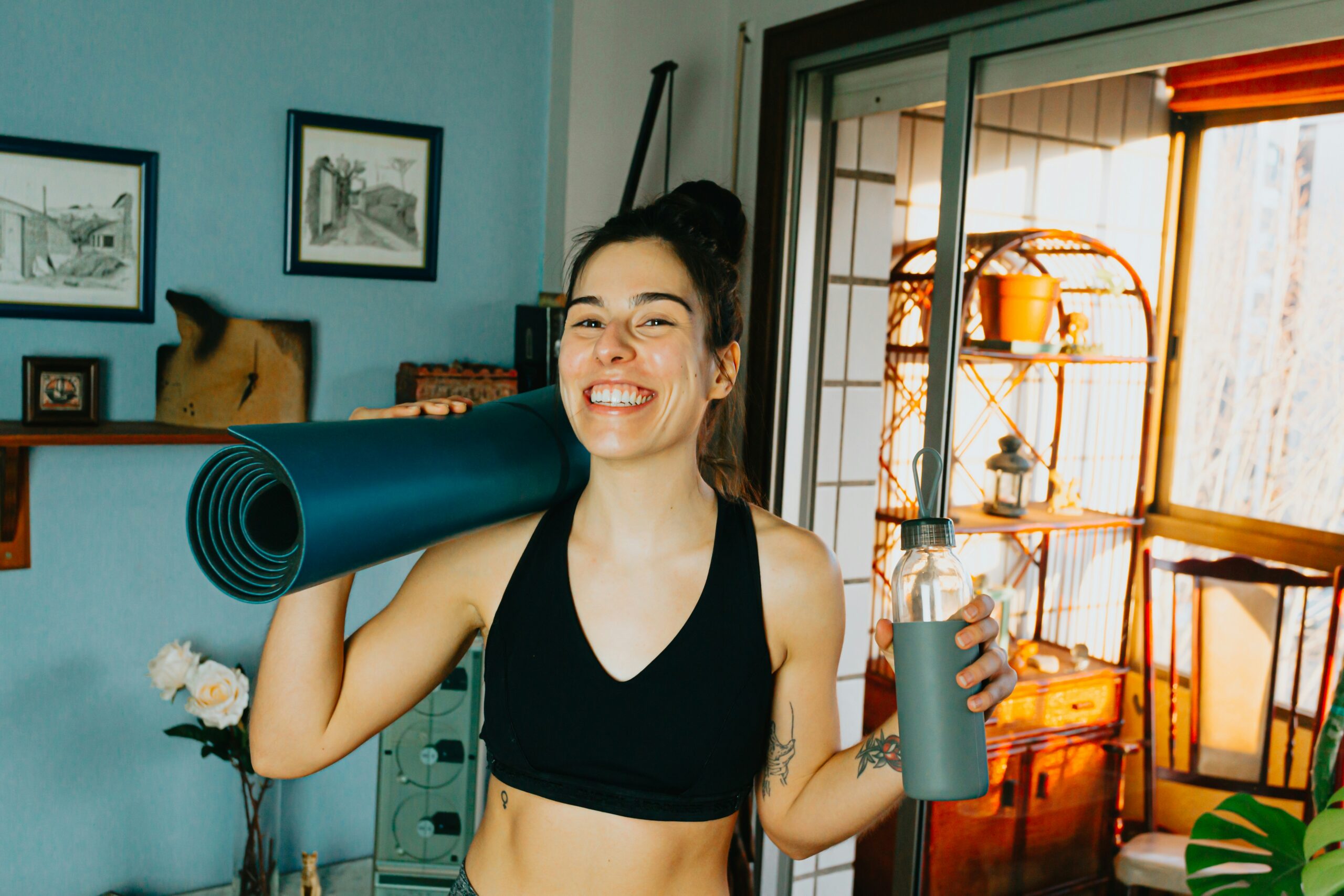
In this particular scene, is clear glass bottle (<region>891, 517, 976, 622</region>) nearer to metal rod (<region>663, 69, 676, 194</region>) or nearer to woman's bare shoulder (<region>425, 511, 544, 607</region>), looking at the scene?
woman's bare shoulder (<region>425, 511, 544, 607</region>)

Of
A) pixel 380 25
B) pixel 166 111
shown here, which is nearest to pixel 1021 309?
pixel 380 25

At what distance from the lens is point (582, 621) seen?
123 cm

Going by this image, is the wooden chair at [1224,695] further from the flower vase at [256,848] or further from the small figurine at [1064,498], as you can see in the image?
the flower vase at [256,848]

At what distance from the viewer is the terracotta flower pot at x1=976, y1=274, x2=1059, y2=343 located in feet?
6.09

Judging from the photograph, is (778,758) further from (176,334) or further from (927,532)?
(176,334)

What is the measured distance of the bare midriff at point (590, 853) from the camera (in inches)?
46.3

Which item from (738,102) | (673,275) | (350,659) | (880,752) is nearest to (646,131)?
(738,102)

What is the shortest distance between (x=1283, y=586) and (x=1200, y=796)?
1.58ft

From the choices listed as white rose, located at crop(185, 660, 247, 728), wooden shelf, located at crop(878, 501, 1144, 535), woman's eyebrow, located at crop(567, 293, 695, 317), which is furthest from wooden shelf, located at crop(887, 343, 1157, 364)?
white rose, located at crop(185, 660, 247, 728)

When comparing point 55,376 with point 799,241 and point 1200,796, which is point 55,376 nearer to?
point 799,241

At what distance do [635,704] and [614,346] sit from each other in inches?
15.7

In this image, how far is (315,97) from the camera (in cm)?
226

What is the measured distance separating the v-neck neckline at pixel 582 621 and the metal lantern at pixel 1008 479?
2.77ft

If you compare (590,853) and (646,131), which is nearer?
(590,853)
